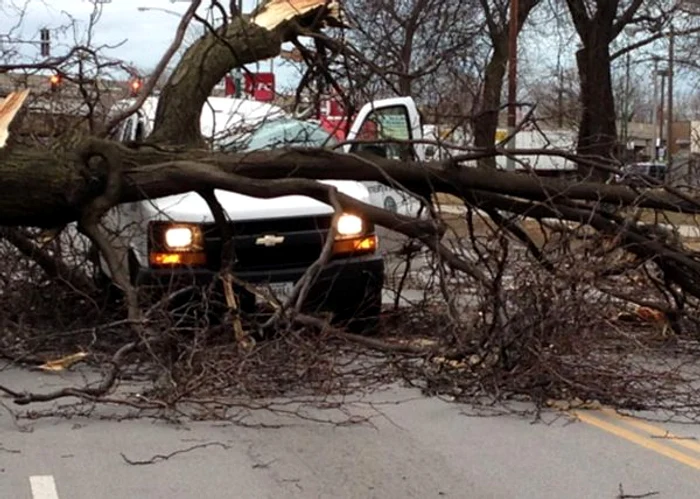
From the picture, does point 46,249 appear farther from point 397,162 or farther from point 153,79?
point 397,162

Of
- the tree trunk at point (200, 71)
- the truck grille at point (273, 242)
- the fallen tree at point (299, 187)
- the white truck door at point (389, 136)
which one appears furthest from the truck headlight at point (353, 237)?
the tree trunk at point (200, 71)

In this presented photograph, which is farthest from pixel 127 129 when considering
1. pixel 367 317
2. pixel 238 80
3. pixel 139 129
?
pixel 367 317

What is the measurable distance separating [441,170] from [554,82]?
106 ft

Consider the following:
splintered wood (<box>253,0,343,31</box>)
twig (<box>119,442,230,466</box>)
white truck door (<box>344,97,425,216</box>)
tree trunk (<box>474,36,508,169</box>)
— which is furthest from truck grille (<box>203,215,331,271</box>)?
twig (<box>119,442,230,466</box>)

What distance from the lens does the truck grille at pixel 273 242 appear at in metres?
8.45

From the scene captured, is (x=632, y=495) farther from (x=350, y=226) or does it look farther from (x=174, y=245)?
(x=174, y=245)

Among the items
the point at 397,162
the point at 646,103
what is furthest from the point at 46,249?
the point at 646,103

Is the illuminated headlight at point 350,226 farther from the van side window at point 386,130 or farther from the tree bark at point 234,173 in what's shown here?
the van side window at point 386,130

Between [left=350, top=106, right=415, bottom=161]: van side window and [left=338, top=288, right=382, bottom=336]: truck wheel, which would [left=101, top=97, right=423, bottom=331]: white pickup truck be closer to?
[left=338, top=288, right=382, bottom=336]: truck wheel

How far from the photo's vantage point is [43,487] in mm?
5301

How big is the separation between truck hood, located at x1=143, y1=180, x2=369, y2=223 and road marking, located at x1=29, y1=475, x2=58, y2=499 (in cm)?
326

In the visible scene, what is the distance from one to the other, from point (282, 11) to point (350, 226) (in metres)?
2.40

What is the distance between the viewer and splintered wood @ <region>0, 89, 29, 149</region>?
825 centimetres

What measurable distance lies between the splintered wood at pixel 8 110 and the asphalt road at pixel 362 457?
2295 millimetres
